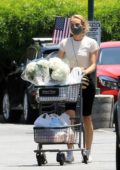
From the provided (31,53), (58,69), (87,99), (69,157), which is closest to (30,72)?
(58,69)

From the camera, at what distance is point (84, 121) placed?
12023 mm

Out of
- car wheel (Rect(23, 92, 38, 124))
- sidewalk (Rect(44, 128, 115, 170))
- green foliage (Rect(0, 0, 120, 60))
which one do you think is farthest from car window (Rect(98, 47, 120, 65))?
green foliage (Rect(0, 0, 120, 60))

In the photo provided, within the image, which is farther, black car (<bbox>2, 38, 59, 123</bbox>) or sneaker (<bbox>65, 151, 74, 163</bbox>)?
black car (<bbox>2, 38, 59, 123</bbox>)

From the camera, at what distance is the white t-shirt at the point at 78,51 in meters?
11.9

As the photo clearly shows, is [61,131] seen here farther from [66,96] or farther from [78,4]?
[78,4]

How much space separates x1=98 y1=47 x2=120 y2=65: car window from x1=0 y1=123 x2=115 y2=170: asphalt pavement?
90.1 inches

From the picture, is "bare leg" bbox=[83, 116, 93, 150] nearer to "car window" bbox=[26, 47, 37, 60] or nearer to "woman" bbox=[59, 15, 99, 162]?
"woman" bbox=[59, 15, 99, 162]

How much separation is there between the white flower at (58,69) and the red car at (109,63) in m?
6.81

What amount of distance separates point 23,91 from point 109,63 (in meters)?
2.07

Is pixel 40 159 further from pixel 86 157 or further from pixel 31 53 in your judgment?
pixel 31 53

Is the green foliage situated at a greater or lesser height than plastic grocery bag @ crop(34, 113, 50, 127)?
lesser

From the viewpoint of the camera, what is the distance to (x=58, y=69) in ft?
38.2

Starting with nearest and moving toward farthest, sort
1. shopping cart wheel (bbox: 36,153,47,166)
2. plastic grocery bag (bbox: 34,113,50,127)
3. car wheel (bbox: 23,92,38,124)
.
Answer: plastic grocery bag (bbox: 34,113,50,127)
shopping cart wheel (bbox: 36,153,47,166)
car wheel (bbox: 23,92,38,124)

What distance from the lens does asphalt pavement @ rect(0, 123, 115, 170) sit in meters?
11.7
